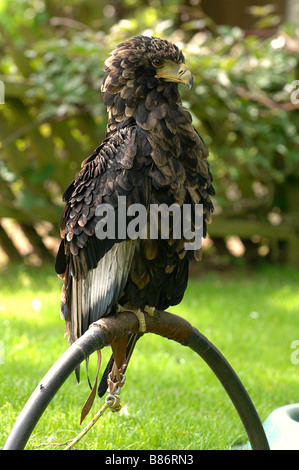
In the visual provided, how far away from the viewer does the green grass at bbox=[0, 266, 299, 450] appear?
248 centimetres

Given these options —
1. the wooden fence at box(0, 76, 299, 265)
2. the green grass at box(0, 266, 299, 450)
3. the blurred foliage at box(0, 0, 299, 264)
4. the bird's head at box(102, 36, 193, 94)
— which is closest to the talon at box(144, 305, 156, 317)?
the green grass at box(0, 266, 299, 450)

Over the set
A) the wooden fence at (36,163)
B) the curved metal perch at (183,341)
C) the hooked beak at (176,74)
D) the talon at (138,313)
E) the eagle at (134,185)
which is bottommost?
→ the curved metal perch at (183,341)

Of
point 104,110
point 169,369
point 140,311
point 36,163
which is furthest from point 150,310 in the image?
point 36,163

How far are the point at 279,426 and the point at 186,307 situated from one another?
214 cm

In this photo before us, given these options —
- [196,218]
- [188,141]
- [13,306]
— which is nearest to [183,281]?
[196,218]

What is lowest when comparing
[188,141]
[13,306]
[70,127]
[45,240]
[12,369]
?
[12,369]

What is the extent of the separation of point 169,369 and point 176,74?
73.2 inches

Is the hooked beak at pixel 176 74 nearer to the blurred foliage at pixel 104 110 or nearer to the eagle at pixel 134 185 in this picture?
the eagle at pixel 134 185

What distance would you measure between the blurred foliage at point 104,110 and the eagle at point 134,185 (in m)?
2.81

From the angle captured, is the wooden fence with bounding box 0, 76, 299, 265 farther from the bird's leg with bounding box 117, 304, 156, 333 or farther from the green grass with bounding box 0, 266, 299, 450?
the bird's leg with bounding box 117, 304, 156, 333

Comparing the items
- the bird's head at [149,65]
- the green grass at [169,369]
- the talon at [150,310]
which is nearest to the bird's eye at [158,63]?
the bird's head at [149,65]

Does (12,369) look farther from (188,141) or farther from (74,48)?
(74,48)

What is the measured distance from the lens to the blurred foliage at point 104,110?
476cm

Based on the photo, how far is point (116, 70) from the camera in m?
1.89
